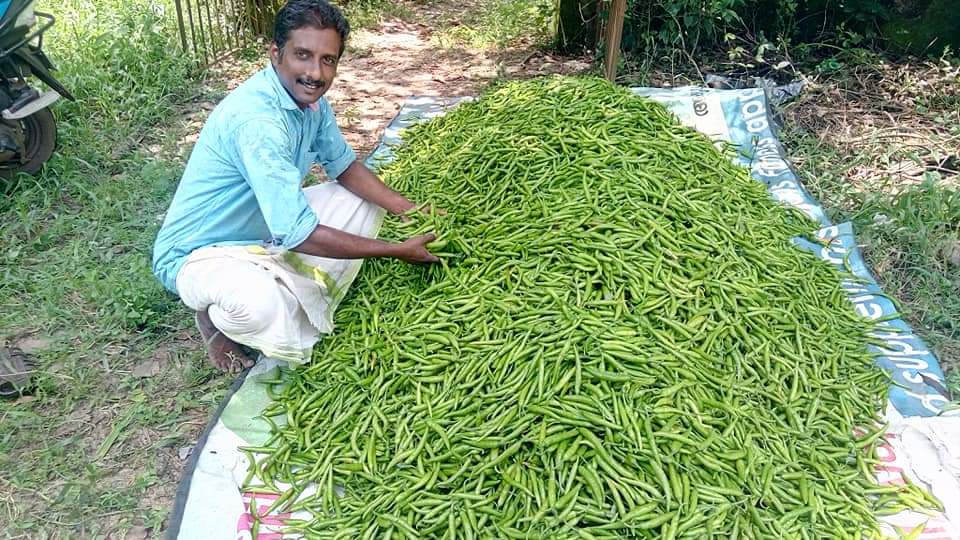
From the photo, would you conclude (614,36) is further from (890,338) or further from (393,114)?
(890,338)

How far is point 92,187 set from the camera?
168 inches

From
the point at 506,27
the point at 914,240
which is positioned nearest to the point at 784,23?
the point at 506,27

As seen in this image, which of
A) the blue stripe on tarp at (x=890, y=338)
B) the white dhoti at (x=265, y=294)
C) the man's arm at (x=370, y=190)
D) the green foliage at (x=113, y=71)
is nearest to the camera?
the white dhoti at (x=265, y=294)

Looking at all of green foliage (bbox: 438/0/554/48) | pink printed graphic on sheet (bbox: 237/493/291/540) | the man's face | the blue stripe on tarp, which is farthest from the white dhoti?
green foliage (bbox: 438/0/554/48)

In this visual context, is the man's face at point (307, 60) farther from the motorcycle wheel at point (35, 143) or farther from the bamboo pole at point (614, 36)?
the bamboo pole at point (614, 36)

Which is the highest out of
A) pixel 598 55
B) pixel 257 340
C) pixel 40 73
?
pixel 40 73

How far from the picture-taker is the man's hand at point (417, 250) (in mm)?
2666

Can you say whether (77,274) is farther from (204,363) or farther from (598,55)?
(598,55)

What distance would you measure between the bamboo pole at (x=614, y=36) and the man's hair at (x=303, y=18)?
3.13 meters

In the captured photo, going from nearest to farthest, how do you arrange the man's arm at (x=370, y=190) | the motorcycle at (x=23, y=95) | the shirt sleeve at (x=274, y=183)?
the shirt sleeve at (x=274, y=183) → the man's arm at (x=370, y=190) → the motorcycle at (x=23, y=95)

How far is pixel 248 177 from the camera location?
8.25 ft

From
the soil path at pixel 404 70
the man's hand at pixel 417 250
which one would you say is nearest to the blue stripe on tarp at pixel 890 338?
the man's hand at pixel 417 250

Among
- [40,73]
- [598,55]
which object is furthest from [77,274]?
[598,55]

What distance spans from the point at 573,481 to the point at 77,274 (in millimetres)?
2772
